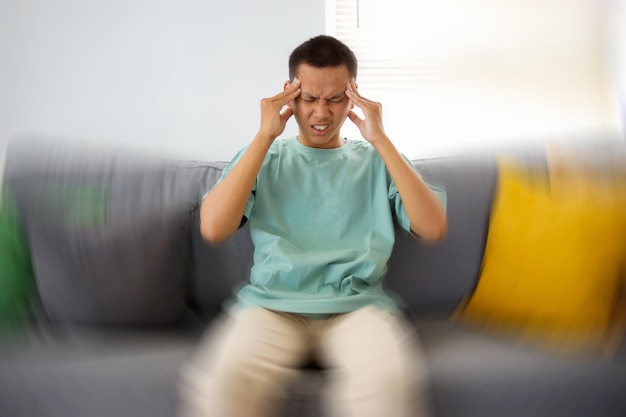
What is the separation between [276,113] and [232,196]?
9.7 inches

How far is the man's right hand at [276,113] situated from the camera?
1541 mm

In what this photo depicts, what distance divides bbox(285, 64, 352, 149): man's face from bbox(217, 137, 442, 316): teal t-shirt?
84mm

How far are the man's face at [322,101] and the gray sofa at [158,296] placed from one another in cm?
36

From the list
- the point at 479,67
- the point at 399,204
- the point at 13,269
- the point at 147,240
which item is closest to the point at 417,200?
the point at 399,204

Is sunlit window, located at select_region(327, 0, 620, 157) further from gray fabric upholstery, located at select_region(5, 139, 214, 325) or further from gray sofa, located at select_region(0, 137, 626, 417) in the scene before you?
gray fabric upholstery, located at select_region(5, 139, 214, 325)

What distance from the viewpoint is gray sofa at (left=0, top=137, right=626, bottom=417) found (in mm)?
1295

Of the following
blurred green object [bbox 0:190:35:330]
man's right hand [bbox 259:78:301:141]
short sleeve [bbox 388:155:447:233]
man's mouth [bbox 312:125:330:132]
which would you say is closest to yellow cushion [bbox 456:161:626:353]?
short sleeve [bbox 388:155:447:233]

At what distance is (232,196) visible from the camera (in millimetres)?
1479

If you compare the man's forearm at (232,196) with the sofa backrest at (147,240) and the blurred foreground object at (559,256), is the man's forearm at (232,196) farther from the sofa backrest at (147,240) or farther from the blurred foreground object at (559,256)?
the blurred foreground object at (559,256)

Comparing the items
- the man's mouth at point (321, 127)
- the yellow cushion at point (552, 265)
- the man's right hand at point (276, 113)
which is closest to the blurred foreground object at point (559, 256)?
the yellow cushion at point (552, 265)

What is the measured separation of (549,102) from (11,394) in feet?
6.95

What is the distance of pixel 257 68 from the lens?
233 cm

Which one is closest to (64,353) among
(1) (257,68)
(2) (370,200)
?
(2) (370,200)

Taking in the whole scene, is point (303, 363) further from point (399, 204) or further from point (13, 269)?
point (13, 269)
